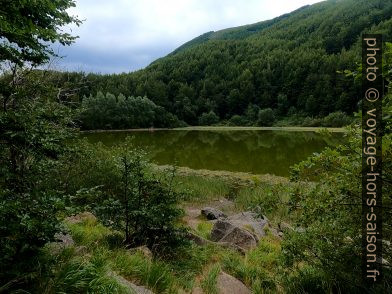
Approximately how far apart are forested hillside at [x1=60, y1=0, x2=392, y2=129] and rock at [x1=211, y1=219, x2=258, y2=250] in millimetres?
93364

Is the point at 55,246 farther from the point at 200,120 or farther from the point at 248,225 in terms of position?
the point at 200,120

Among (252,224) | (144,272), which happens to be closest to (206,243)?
(252,224)

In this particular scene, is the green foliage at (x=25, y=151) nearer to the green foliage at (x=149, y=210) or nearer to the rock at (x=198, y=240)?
the green foliage at (x=149, y=210)

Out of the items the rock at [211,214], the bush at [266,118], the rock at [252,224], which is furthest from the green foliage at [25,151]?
the bush at [266,118]

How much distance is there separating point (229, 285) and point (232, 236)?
142 inches

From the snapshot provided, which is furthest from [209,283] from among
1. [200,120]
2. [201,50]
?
[201,50]

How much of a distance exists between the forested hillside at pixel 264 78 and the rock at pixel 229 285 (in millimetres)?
96934

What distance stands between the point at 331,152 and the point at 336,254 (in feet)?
7.13

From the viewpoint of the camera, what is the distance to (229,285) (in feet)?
22.9

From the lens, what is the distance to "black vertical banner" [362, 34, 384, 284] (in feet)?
12.4

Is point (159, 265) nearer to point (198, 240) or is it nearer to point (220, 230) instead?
point (198, 240)

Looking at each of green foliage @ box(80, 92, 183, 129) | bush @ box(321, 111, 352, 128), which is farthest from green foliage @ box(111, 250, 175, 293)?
bush @ box(321, 111, 352, 128)

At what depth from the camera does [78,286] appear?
14.2 feet

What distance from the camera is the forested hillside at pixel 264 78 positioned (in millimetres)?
118188
